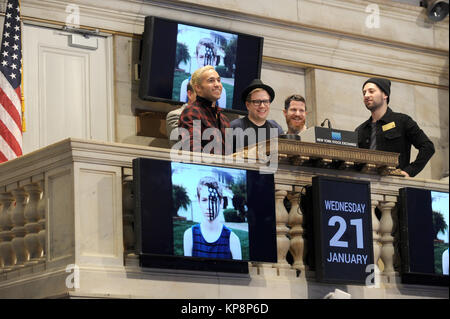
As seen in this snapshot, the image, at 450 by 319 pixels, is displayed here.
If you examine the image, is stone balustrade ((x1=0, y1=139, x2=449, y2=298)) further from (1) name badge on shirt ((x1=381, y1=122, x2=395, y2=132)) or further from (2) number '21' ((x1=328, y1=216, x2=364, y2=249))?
(1) name badge on shirt ((x1=381, y1=122, x2=395, y2=132))

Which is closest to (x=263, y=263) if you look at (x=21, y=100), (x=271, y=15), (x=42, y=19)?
(x=21, y=100)

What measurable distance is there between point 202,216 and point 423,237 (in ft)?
7.78

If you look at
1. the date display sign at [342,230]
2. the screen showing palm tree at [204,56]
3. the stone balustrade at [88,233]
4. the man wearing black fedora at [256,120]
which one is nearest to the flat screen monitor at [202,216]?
the stone balustrade at [88,233]

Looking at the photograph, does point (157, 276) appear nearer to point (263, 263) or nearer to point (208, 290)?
point (208, 290)

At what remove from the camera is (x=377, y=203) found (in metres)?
10.6

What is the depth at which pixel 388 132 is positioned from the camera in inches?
446

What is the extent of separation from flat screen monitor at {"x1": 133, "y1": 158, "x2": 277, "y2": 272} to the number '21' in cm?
57

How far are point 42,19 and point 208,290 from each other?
15.0ft

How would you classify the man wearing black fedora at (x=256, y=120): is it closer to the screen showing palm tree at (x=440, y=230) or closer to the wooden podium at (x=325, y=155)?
the wooden podium at (x=325, y=155)

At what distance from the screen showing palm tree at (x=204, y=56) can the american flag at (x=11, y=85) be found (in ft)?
6.30

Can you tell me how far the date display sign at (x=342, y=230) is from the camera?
9859 millimetres

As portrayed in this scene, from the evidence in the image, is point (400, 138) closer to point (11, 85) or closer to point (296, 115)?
point (296, 115)

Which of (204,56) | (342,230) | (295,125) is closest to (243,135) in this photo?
(295,125)

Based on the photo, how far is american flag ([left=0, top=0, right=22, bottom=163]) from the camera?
1133 centimetres
